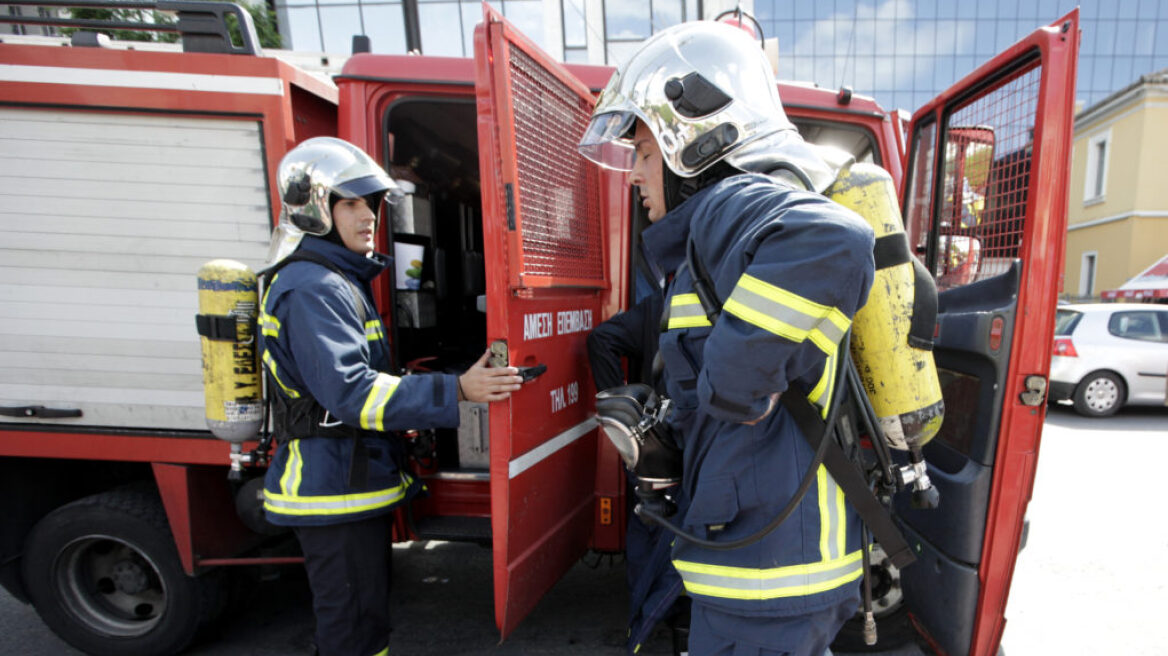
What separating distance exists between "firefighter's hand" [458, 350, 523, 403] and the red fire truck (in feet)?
0.21

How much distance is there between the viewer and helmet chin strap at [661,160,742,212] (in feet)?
4.74

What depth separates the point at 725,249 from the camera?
1.22m

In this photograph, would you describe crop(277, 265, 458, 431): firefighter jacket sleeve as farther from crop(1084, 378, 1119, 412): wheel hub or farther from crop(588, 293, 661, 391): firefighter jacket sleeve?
crop(1084, 378, 1119, 412): wheel hub

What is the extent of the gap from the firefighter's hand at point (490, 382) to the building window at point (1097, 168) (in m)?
22.8

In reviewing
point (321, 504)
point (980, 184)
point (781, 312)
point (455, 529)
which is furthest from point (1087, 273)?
point (321, 504)

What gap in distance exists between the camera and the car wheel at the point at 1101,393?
684 centimetres

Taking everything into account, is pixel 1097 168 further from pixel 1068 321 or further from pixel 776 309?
pixel 776 309

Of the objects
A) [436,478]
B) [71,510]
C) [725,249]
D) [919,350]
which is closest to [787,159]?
[725,249]

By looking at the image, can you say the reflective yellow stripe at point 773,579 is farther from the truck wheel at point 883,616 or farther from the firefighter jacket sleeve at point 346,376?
the truck wheel at point 883,616

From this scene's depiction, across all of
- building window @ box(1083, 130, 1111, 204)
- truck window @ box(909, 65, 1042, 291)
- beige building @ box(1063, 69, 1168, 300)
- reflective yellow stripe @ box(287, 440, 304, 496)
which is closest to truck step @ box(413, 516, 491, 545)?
reflective yellow stripe @ box(287, 440, 304, 496)

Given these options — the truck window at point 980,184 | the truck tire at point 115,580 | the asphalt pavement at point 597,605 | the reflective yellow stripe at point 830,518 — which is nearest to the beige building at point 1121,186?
the asphalt pavement at point 597,605

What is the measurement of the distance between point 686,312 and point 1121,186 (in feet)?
74.1

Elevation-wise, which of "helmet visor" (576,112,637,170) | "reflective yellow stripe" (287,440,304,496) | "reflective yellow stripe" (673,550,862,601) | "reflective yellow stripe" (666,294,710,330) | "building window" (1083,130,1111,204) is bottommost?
"reflective yellow stripe" (673,550,862,601)

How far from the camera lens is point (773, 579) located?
125 centimetres
